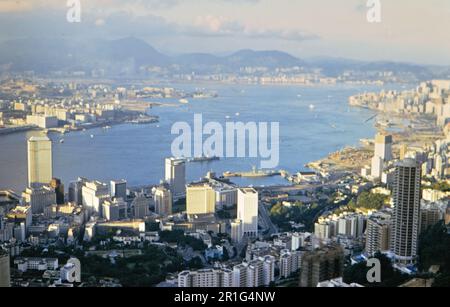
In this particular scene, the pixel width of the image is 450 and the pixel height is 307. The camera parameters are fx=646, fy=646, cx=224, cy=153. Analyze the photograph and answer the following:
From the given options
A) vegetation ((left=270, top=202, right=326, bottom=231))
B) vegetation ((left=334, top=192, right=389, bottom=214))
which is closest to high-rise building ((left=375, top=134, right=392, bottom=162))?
vegetation ((left=334, top=192, right=389, bottom=214))

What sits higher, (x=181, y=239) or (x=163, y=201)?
(x=163, y=201)

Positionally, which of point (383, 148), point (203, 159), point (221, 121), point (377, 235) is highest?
point (221, 121)

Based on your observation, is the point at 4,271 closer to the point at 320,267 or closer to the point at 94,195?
the point at 320,267

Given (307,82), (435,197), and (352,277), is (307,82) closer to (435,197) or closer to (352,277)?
(435,197)

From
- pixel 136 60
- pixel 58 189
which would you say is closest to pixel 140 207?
pixel 58 189

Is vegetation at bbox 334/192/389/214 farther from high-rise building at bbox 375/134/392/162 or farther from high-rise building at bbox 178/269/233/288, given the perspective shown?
high-rise building at bbox 178/269/233/288

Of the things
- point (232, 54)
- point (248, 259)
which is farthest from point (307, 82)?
point (248, 259)
